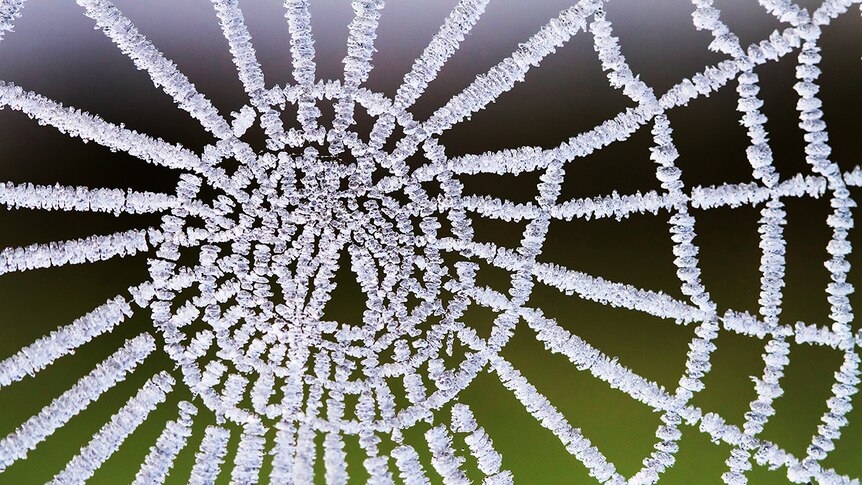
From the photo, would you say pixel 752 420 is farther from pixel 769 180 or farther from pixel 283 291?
pixel 283 291

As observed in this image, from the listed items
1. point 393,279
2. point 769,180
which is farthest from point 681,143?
point 393,279

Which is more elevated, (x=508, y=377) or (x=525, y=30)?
(x=525, y=30)

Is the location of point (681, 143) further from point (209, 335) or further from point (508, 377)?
point (209, 335)

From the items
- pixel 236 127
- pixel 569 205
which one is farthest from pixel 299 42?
pixel 569 205

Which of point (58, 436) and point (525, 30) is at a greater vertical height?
point (525, 30)

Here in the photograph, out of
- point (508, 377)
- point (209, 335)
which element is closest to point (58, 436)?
point (209, 335)
